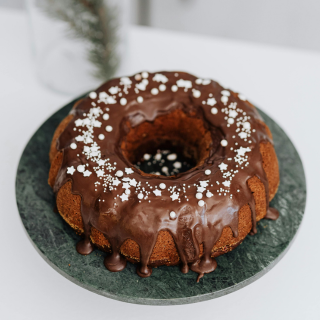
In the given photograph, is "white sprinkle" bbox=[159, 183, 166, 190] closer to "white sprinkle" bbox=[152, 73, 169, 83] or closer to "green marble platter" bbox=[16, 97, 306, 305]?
"green marble platter" bbox=[16, 97, 306, 305]

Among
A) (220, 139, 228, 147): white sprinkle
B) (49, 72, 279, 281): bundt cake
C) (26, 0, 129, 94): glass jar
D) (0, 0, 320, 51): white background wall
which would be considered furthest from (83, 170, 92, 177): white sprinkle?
(0, 0, 320, 51): white background wall

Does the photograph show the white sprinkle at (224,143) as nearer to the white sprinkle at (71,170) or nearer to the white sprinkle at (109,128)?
the white sprinkle at (109,128)

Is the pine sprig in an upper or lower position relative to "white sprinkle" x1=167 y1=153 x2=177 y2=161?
upper

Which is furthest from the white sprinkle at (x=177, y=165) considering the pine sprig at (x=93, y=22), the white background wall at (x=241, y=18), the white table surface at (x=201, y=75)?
the white background wall at (x=241, y=18)

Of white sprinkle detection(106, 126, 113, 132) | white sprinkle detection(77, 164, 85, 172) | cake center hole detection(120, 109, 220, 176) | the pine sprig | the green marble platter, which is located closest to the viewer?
the green marble platter
